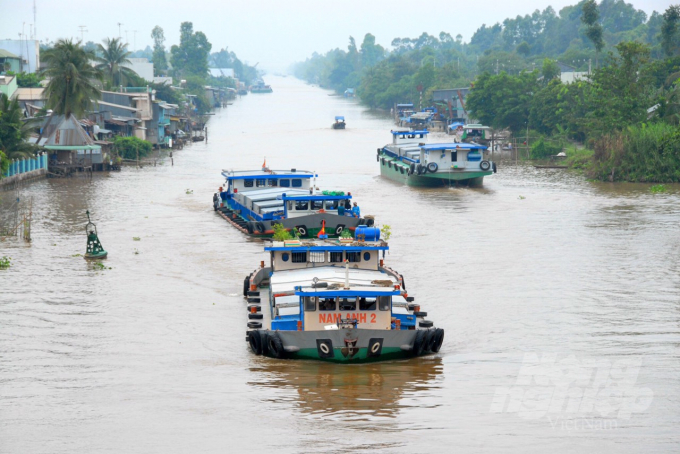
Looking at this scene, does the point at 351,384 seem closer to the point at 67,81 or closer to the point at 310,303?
the point at 310,303

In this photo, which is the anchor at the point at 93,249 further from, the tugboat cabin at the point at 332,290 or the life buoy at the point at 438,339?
the life buoy at the point at 438,339

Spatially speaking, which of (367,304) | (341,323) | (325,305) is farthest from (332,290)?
(367,304)

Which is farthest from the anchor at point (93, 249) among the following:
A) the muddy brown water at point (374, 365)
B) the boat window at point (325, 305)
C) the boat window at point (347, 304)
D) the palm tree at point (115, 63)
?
the palm tree at point (115, 63)

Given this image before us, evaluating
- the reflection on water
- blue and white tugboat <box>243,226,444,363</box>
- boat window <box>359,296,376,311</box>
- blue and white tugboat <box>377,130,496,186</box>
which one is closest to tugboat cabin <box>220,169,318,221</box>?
blue and white tugboat <box>377,130,496,186</box>

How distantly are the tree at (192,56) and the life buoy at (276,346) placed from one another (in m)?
139

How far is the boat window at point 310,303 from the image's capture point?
2069cm

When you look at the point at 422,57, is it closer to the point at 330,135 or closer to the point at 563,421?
the point at 330,135

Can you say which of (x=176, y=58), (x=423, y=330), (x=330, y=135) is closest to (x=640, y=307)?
(x=423, y=330)

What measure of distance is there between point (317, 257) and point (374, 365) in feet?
16.2

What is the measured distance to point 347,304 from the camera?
68.7 feet

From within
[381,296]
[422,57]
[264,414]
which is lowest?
[264,414]

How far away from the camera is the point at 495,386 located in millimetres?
19172

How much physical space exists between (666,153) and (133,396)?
133 ft

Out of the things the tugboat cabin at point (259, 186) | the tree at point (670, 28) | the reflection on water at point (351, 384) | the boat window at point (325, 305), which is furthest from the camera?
the tree at point (670, 28)
